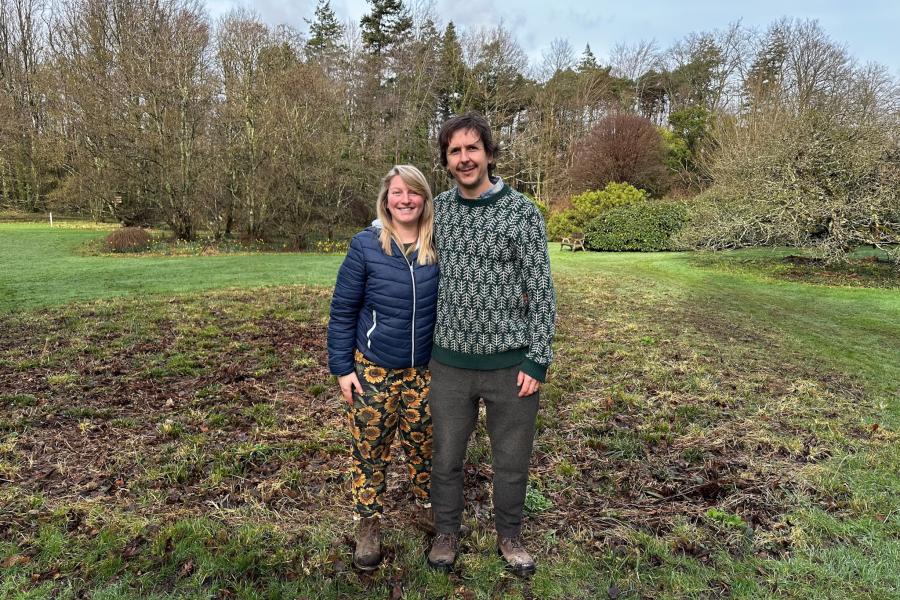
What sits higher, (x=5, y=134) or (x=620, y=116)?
(x=620, y=116)

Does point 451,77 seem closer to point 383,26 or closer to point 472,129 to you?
point 383,26

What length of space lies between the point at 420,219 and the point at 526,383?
31.7 inches

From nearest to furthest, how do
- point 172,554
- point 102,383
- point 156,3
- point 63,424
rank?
point 172,554
point 63,424
point 102,383
point 156,3

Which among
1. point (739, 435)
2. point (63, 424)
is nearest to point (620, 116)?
point (739, 435)

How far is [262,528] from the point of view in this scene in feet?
7.91

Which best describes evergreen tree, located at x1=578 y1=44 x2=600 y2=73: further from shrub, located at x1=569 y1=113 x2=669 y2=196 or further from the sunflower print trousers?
the sunflower print trousers

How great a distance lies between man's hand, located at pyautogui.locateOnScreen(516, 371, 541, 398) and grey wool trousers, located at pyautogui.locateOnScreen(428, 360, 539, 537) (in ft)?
0.09

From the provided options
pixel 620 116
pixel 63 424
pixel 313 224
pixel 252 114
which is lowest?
pixel 63 424

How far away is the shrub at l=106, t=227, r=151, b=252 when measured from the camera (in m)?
15.0

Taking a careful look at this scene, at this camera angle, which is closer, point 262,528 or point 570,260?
point 262,528

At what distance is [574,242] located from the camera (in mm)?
18703

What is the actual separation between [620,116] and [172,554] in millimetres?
28151

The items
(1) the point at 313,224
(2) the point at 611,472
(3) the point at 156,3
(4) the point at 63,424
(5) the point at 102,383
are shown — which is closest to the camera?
(2) the point at 611,472

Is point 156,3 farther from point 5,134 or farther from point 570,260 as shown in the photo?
point 570,260
